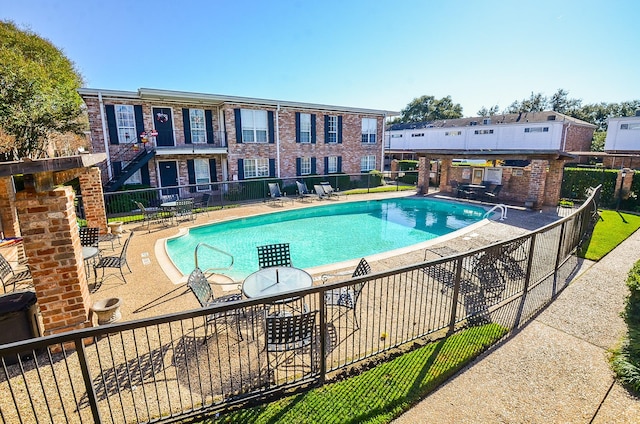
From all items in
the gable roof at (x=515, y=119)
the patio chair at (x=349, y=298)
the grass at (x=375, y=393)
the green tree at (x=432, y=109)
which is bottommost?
the grass at (x=375, y=393)

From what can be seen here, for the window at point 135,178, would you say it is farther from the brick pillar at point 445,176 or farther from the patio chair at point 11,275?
the brick pillar at point 445,176

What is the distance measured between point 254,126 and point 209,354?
56.5 feet

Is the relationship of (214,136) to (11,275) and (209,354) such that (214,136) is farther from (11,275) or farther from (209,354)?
(209,354)

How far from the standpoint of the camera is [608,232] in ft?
33.0

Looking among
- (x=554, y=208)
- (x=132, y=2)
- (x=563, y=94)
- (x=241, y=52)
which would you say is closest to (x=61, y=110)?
(x=132, y=2)

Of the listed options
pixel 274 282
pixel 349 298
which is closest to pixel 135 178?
pixel 274 282

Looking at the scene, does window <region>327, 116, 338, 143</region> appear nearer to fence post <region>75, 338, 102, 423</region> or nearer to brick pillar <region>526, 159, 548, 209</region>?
brick pillar <region>526, 159, 548, 209</region>

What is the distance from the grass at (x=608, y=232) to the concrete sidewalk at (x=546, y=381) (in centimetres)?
365

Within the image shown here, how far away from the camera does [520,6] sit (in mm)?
8125

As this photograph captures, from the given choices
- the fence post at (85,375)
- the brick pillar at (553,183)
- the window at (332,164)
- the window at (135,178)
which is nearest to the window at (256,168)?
the window at (332,164)

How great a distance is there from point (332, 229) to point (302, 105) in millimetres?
11114

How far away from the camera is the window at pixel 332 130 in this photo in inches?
893

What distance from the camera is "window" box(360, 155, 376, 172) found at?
25141mm

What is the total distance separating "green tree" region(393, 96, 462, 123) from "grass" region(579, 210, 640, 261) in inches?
1840
